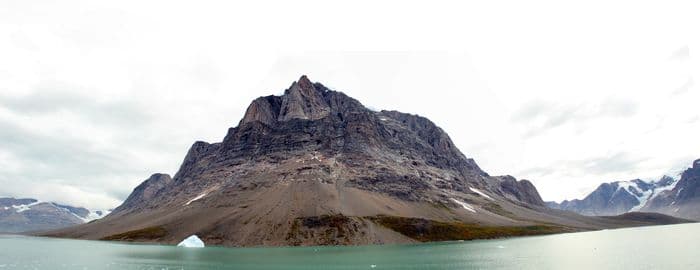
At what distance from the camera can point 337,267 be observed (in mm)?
98750

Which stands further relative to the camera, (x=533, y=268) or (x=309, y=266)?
(x=309, y=266)

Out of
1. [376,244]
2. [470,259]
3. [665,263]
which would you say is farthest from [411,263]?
[376,244]

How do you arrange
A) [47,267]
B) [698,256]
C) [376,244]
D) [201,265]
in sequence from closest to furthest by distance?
[698,256]
[47,267]
[201,265]
[376,244]

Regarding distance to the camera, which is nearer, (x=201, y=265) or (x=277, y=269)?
(x=277, y=269)

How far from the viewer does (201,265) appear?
110812 mm

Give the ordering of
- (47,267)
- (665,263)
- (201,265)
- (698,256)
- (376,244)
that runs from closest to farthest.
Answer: (665,263)
(698,256)
(47,267)
(201,265)
(376,244)

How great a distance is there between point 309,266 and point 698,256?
82.5 metres

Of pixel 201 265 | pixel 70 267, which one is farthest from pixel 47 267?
pixel 201 265

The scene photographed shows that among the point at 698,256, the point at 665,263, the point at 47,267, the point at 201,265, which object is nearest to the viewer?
the point at 665,263

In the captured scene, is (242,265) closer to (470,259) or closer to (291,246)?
(470,259)

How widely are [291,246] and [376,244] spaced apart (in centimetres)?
3622

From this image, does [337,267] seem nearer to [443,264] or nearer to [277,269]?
[277,269]

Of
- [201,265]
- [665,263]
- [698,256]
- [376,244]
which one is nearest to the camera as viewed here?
[665,263]

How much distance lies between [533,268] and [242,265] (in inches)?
2534
